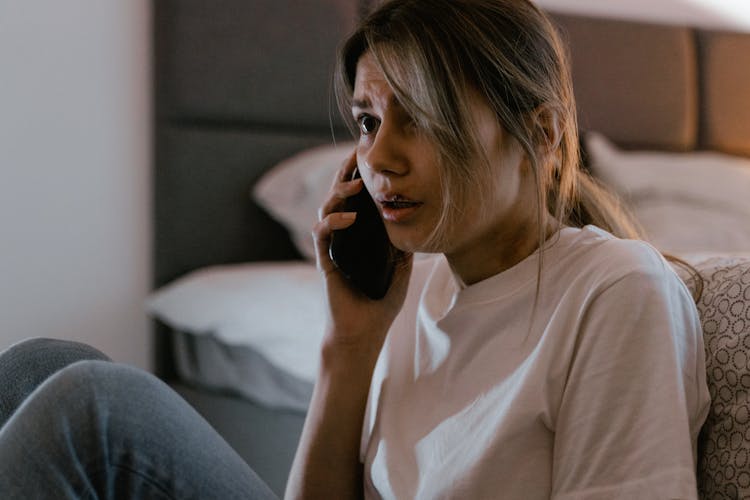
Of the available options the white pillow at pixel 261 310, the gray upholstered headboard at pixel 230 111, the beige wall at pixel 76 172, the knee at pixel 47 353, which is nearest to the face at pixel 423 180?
the knee at pixel 47 353

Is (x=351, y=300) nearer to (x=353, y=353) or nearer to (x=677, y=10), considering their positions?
(x=353, y=353)

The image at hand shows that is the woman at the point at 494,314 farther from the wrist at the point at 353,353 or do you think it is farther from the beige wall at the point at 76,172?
the beige wall at the point at 76,172

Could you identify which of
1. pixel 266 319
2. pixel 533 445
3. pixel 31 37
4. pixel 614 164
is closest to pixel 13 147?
pixel 31 37

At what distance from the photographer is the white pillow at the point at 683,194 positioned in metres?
2.11

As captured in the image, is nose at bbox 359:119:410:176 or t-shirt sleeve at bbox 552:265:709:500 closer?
t-shirt sleeve at bbox 552:265:709:500

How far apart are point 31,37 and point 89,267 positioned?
0.49 meters

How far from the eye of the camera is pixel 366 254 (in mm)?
1062

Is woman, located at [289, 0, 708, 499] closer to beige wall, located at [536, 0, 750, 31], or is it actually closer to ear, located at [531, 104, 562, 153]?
ear, located at [531, 104, 562, 153]

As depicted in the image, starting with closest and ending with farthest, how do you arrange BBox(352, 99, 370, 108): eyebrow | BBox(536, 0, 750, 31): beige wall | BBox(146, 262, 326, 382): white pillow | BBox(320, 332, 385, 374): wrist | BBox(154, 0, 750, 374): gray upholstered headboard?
BBox(352, 99, 370, 108): eyebrow < BBox(320, 332, 385, 374): wrist < BBox(146, 262, 326, 382): white pillow < BBox(154, 0, 750, 374): gray upholstered headboard < BBox(536, 0, 750, 31): beige wall

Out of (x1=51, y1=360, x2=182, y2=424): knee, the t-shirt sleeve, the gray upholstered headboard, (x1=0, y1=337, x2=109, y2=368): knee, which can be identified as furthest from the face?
the gray upholstered headboard

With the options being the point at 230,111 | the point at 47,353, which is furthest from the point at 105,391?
the point at 230,111

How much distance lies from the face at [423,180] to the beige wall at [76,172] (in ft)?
4.41

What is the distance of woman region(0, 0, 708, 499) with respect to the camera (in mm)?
735

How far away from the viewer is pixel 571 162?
0.93 m
